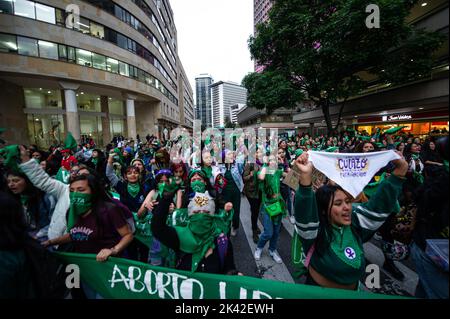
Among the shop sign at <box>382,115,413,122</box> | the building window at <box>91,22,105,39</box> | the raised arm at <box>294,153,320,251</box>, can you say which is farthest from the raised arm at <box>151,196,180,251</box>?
the building window at <box>91,22,105,39</box>

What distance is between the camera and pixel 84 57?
58.2 feet

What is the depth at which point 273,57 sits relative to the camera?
56.9 ft

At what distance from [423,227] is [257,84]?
16.5 meters

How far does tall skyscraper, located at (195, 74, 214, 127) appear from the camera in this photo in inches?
6796

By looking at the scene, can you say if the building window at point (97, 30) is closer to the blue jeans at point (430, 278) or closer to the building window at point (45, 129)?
the building window at point (45, 129)

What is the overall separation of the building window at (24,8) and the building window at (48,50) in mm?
1839

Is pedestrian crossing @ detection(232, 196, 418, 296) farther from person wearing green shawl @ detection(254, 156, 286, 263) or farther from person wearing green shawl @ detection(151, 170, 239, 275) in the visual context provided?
person wearing green shawl @ detection(151, 170, 239, 275)

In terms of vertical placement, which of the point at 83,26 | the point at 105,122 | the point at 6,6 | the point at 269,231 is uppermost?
the point at 83,26

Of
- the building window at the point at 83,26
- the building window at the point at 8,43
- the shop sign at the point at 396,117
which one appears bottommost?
the shop sign at the point at 396,117

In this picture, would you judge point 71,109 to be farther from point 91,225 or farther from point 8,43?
point 91,225

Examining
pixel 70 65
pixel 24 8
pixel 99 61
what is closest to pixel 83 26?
pixel 99 61

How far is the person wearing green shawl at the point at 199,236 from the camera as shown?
1.83 meters

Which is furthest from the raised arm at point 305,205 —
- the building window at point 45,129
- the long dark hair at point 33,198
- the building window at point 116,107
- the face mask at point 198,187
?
the building window at point 116,107

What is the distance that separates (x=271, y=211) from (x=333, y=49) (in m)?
13.5
